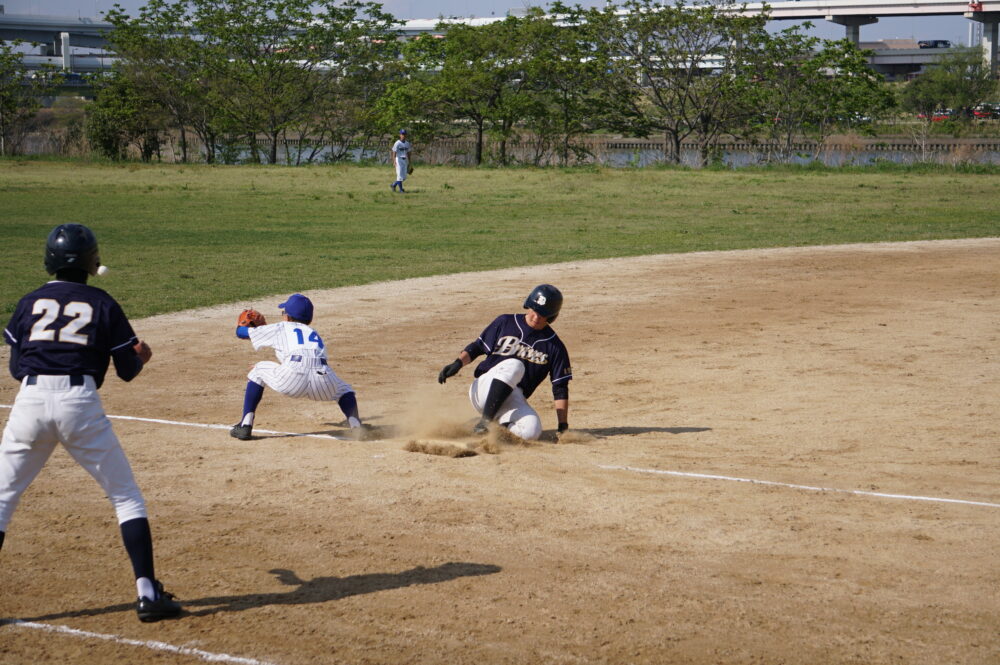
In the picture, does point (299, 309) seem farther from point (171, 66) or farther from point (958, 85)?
point (958, 85)

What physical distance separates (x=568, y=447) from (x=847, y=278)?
34.3 ft

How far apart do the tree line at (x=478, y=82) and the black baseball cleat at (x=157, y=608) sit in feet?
136

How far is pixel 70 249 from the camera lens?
499 centimetres

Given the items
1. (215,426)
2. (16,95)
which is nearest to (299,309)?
(215,426)

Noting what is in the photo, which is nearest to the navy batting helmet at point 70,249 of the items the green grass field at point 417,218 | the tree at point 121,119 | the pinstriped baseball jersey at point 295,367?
the pinstriped baseball jersey at point 295,367

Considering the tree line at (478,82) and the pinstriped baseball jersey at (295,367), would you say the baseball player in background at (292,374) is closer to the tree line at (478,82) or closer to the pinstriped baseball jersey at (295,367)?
the pinstriped baseball jersey at (295,367)

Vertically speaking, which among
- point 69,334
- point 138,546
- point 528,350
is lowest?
point 138,546

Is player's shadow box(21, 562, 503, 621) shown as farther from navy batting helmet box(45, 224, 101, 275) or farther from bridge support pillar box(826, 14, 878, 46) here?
bridge support pillar box(826, 14, 878, 46)

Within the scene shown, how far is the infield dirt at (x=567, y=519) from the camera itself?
191 inches

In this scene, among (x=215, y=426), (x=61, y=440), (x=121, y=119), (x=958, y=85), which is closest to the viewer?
(x=61, y=440)

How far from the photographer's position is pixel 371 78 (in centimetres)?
5138

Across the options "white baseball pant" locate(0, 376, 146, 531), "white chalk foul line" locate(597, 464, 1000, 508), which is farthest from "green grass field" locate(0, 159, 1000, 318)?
"white baseball pant" locate(0, 376, 146, 531)

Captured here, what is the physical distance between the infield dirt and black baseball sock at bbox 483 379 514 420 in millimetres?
293

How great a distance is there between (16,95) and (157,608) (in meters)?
53.4
